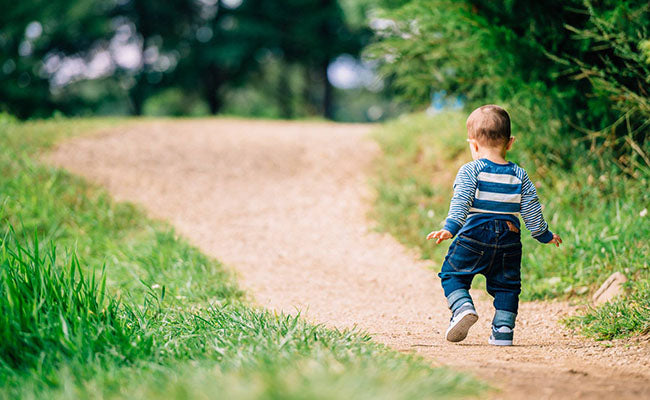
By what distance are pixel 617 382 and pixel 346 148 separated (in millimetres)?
7033

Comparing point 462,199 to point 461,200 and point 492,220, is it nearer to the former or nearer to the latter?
point 461,200

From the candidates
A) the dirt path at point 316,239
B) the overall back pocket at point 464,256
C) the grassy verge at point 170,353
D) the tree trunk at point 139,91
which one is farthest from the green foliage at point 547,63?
the tree trunk at point 139,91

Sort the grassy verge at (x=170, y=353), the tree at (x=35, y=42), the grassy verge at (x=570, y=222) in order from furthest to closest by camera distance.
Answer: the tree at (x=35, y=42)
the grassy verge at (x=570, y=222)
the grassy verge at (x=170, y=353)

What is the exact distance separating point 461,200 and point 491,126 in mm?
477

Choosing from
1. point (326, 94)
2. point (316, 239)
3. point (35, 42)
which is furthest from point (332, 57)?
point (316, 239)

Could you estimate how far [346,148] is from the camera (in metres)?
9.19

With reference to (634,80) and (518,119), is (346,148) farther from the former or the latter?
(634,80)

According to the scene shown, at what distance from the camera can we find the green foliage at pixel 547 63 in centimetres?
463

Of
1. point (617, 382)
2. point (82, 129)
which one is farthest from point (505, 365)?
point (82, 129)

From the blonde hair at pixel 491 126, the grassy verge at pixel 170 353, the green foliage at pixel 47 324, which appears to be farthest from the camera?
the blonde hair at pixel 491 126

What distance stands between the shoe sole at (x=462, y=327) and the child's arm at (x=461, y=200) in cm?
45

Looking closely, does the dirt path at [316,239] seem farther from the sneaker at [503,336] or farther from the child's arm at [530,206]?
the child's arm at [530,206]

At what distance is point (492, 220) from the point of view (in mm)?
3322

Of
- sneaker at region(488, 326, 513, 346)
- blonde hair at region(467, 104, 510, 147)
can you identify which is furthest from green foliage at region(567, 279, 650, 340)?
blonde hair at region(467, 104, 510, 147)
